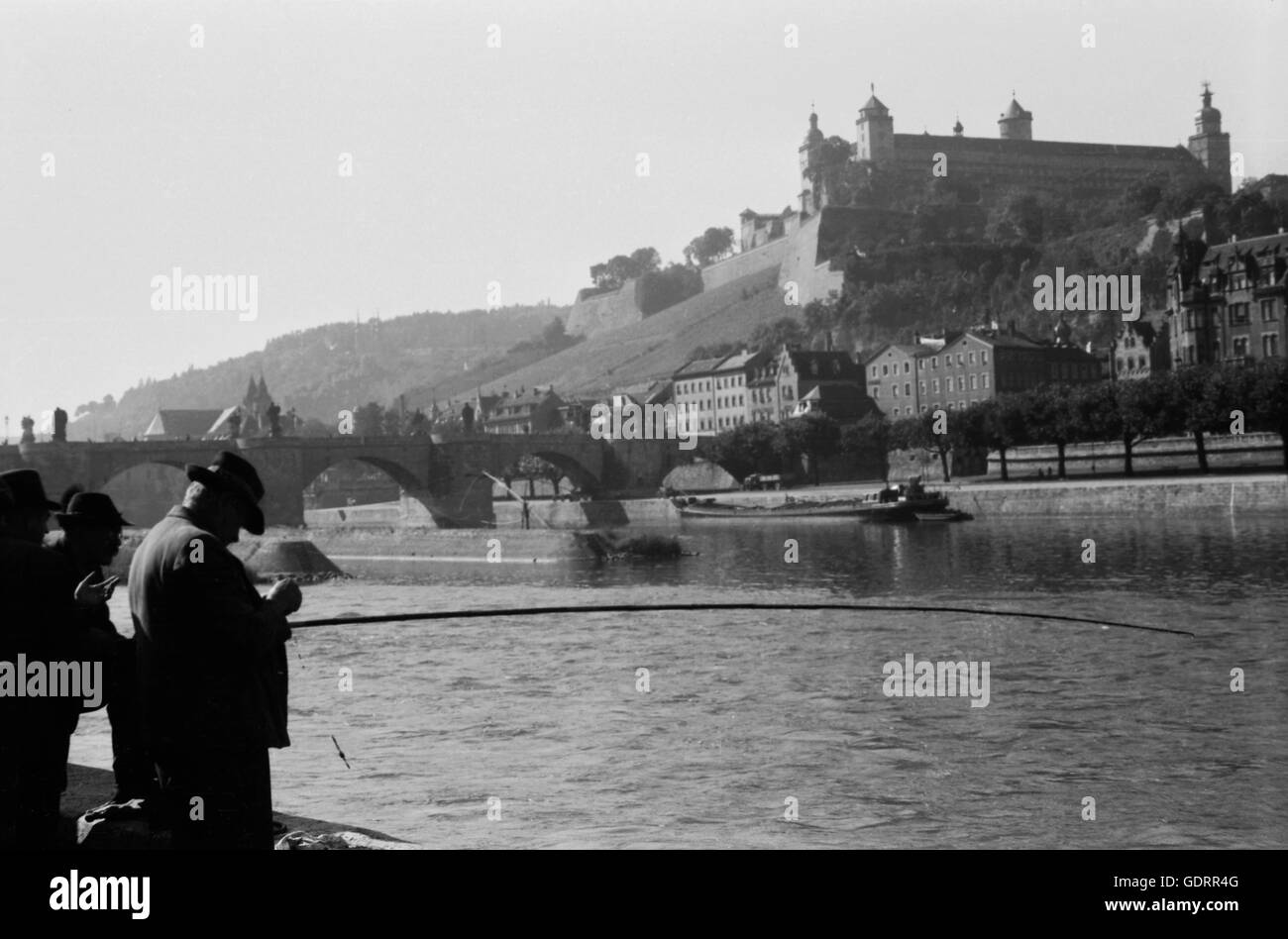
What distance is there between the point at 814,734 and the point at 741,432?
82.9 m

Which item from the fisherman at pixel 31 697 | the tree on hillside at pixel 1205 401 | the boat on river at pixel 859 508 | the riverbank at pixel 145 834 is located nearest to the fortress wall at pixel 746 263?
the boat on river at pixel 859 508

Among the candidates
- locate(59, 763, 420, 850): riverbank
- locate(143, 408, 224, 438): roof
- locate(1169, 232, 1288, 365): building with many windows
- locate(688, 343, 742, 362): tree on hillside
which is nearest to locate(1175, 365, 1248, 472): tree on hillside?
locate(1169, 232, 1288, 365): building with many windows

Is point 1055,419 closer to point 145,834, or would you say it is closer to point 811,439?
point 811,439

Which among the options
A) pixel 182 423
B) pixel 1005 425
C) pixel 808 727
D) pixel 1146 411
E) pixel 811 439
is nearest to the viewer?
pixel 808 727

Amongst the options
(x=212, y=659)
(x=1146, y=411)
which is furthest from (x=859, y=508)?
(x=212, y=659)

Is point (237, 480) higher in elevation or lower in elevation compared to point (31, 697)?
higher

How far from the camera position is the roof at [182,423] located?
134m

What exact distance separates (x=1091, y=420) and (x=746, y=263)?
116715 millimetres

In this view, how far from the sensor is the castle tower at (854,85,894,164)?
574 feet

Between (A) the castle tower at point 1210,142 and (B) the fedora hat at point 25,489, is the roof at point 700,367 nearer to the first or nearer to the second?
(A) the castle tower at point 1210,142

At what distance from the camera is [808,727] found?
16375mm
